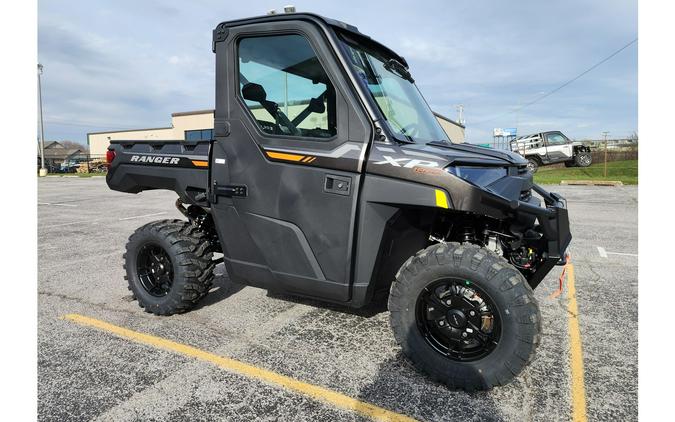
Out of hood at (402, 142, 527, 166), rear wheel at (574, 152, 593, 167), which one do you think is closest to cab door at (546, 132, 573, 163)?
rear wheel at (574, 152, 593, 167)

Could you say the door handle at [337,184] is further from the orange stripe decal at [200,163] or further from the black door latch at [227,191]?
the orange stripe decal at [200,163]

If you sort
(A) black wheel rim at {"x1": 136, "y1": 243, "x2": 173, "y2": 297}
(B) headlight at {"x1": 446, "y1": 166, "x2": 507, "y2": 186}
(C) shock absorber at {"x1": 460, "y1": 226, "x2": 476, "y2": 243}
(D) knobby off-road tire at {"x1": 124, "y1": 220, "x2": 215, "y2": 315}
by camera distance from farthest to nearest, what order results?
(A) black wheel rim at {"x1": 136, "y1": 243, "x2": 173, "y2": 297} < (D) knobby off-road tire at {"x1": 124, "y1": 220, "x2": 215, "y2": 315} < (C) shock absorber at {"x1": 460, "y1": 226, "x2": 476, "y2": 243} < (B) headlight at {"x1": 446, "y1": 166, "x2": 507, "y2": 186}

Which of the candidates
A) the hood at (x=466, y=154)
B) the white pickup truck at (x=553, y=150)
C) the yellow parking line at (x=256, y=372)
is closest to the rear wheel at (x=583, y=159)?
the white pickup truck at (x=553, y=150)

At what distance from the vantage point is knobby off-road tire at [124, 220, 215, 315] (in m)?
3.61

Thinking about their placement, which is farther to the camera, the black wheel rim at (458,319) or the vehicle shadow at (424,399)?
the black wheel rim at (458,319)

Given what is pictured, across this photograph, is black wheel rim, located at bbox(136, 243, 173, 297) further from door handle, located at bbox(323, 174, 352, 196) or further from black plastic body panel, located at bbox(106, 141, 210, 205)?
door handle, located at bbox(323, 174, 352, 196)

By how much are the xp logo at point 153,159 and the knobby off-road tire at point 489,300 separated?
7.31 feet

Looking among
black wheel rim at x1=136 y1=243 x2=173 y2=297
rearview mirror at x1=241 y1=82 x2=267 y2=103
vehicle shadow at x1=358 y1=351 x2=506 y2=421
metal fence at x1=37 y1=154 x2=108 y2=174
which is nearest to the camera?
vehicle shadow at x1=358 y1=351 x2=506 y2=421

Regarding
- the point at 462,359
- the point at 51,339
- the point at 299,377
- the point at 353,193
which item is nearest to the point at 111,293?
the point at 51,339

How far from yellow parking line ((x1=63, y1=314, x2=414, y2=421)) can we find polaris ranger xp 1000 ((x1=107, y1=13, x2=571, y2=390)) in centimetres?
46

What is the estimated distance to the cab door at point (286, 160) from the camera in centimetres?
280

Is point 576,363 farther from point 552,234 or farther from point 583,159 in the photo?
point 583,159

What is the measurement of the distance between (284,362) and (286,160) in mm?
1455

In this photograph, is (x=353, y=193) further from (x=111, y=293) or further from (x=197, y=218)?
(x=111, y=293)
